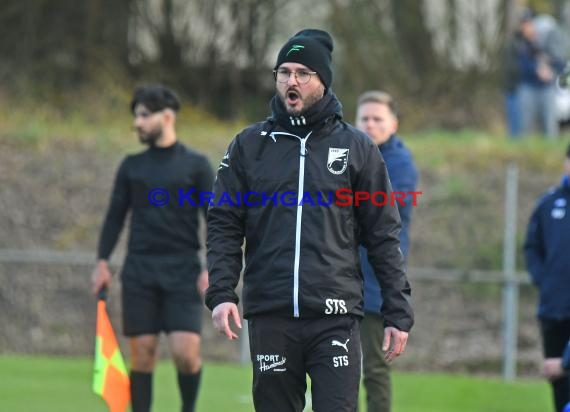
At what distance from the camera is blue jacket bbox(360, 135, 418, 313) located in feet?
28.2

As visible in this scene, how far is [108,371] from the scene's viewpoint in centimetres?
875

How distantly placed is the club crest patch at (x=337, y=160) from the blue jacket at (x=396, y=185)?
7.48 feet

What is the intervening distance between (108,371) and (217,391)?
A: 3657mm

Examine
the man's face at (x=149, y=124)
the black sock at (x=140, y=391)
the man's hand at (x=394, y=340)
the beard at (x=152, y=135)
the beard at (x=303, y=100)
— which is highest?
the man's face at (x=149, y=124)

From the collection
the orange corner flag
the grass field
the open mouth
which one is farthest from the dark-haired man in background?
the open mouth

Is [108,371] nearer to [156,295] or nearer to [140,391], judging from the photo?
[140,391]

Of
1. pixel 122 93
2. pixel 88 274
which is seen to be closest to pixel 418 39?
pixel 122 93

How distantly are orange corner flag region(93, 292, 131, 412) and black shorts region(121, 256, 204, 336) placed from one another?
1.43ft

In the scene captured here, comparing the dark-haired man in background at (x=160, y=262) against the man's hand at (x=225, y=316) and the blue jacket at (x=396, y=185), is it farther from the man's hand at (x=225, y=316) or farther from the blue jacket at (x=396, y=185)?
the man's hand at (x=225, y=316)

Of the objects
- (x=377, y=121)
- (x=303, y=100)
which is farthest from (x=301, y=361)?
(x=377, y=121)

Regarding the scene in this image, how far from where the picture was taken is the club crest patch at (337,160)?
20.6 feet

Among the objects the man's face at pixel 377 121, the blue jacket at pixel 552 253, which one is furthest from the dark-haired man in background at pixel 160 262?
the blue jacket at pixel 552 253

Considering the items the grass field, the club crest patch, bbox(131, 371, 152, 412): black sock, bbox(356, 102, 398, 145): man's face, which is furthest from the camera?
the grass field

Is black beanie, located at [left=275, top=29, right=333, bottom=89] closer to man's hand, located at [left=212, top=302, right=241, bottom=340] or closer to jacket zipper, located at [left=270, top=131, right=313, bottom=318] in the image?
jacket zipper, located at [left=270, top=131, right=313, bottom=318]
